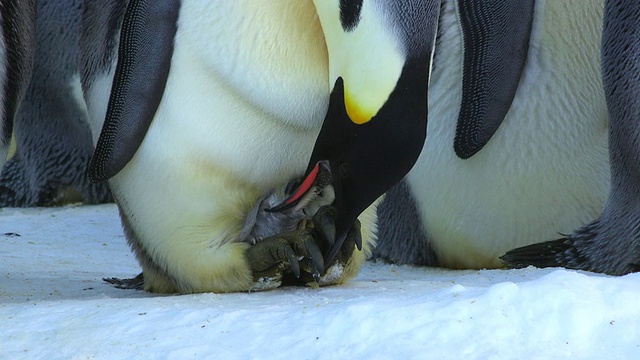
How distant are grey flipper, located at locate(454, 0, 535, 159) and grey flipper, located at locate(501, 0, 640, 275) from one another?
0.72 feet

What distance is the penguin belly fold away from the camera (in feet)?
7.20

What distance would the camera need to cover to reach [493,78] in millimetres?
2756

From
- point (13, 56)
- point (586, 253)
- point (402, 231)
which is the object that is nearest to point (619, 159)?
point (586, 253)

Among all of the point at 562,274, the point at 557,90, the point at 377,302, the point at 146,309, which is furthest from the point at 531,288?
the point at 557,90

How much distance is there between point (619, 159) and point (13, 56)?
1.38m

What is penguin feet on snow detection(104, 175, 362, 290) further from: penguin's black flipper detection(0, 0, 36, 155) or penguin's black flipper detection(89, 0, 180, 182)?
penguin's black flipper detection(0, 0, 36, 155)

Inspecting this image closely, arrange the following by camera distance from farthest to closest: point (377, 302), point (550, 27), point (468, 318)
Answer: point (550, 27), point (377, 302), point (468, 318)

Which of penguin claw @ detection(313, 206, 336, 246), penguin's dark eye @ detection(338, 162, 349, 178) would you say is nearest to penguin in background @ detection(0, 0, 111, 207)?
penguin claw @ detection(313, 206, 336, 246)

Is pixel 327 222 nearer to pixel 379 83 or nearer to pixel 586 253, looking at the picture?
pixel 379 83

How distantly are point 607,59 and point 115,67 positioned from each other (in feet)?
3.71

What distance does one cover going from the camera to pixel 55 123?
5.02 metres

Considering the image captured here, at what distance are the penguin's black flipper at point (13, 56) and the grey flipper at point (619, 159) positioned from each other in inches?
Result: 51.3

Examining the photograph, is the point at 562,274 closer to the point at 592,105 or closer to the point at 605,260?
the point at 605,260

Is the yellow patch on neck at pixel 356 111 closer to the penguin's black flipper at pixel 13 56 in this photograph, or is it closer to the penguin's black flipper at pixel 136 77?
the penguin's black flipper at pixel 136 77
